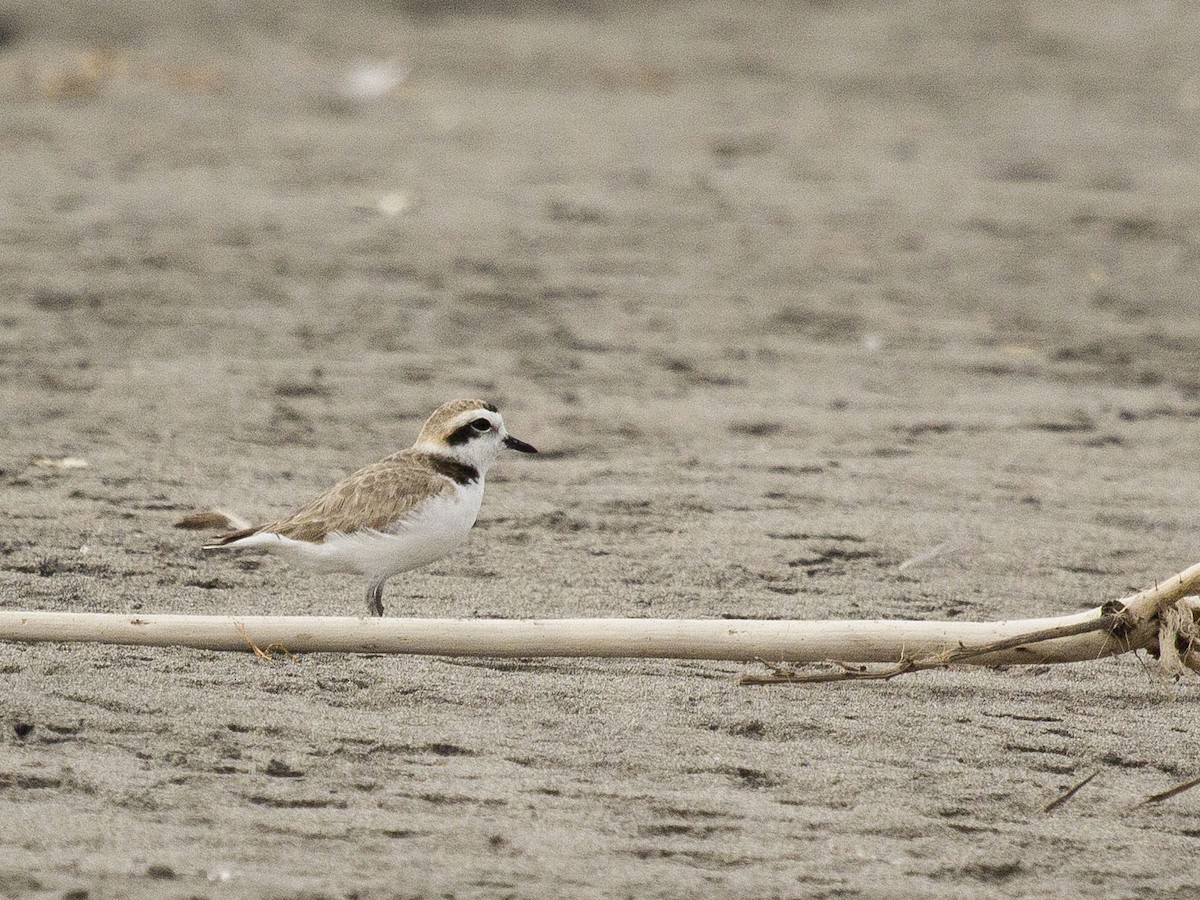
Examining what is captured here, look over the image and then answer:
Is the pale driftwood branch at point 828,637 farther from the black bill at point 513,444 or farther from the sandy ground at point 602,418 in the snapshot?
the black bill at point 513,444

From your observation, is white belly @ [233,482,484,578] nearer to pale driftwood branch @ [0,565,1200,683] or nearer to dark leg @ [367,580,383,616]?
dark leg @ [367,580,383,616]

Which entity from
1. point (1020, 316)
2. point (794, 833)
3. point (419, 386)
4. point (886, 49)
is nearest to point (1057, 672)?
point (794, 833)

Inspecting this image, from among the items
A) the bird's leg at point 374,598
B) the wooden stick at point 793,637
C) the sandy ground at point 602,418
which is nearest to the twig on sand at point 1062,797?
the sandy ground at point 602,418

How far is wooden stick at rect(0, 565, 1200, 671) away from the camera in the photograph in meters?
4.39

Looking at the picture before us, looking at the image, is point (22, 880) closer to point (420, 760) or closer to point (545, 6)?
point (420, 760)

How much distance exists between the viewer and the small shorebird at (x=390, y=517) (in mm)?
5180

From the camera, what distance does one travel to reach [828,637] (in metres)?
4.41

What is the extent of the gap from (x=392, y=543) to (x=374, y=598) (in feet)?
0.92

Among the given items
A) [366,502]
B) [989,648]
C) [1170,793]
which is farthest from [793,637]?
[366,502]

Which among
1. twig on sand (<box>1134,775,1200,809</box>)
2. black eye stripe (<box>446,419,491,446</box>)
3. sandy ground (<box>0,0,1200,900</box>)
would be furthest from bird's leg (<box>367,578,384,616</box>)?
twig on sand (<box>1134,775,1200,809</box>)

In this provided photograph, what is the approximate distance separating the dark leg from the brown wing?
216 millimetres

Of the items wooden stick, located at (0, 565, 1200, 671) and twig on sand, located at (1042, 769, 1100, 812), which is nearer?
twig on sand, located at (1042, 769, 1100, 812)

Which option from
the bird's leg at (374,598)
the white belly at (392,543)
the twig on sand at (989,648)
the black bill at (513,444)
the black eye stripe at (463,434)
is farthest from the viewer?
the black bill at (513,444)

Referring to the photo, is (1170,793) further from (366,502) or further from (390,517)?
(366,502)
